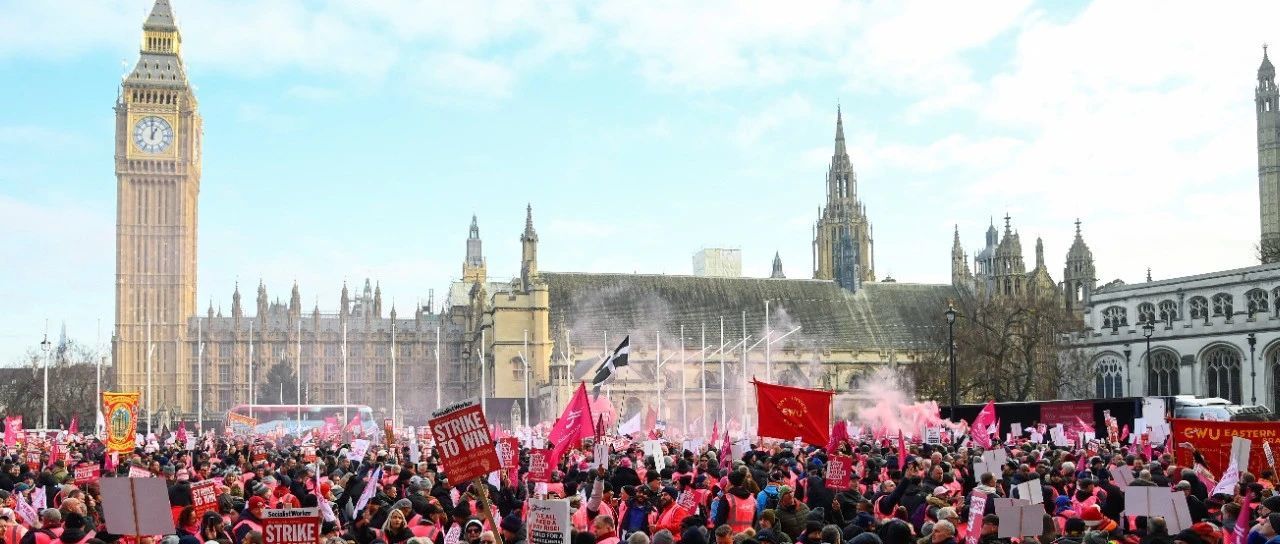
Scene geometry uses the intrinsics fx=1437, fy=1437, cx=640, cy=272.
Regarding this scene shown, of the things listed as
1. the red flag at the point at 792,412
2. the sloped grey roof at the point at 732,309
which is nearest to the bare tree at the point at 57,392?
the sloped grey roof at the point at 732,309

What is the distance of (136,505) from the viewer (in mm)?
11109

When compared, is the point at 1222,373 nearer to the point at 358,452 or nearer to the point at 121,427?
the point at 358,452

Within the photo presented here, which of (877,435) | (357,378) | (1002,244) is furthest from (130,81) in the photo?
(877,435)

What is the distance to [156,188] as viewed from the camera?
112 meters

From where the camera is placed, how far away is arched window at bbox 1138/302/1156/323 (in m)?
65.6

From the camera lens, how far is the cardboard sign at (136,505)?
11.1m

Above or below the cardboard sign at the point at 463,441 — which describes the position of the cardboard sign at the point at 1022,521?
below

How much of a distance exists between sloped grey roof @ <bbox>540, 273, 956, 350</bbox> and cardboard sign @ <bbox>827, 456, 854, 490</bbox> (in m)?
75.2

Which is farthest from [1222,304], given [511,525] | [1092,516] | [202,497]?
[511,525]

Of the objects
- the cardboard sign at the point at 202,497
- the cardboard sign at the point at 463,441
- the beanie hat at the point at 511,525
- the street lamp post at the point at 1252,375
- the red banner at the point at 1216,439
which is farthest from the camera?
the street lamp post at the point at 1252,375

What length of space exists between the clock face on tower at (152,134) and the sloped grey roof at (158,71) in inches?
113

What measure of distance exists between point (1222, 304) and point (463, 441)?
187 ft

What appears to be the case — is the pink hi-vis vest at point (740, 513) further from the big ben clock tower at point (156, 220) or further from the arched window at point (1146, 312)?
the big ben clock tower at point (156, 220)

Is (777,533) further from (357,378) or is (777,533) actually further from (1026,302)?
(357,378)
